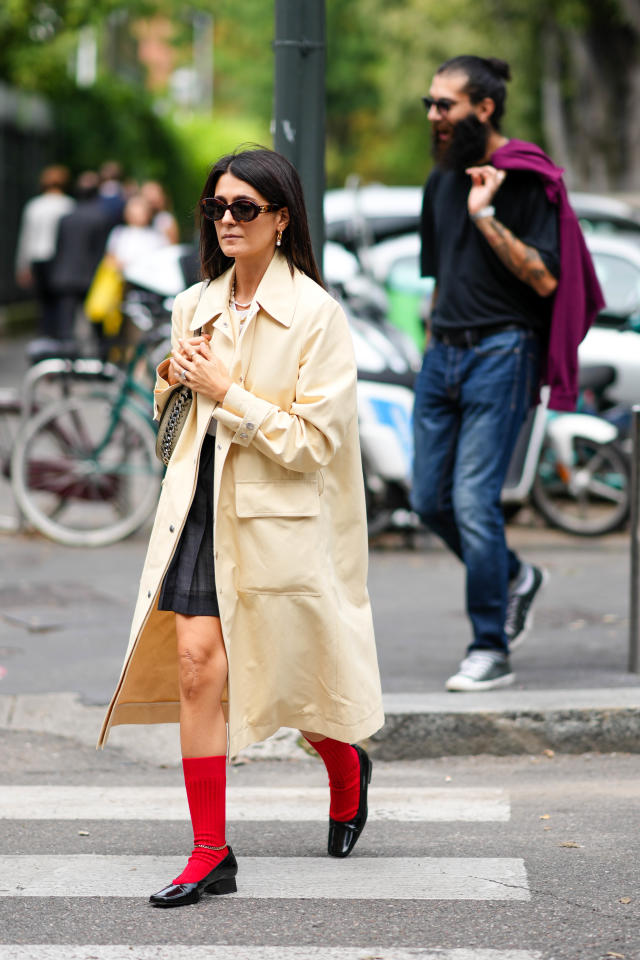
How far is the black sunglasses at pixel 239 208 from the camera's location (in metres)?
3.90

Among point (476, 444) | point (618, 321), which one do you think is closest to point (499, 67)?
point (476, 444)

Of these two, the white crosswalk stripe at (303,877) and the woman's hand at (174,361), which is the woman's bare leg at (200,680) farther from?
the woman's hand at (174,361)

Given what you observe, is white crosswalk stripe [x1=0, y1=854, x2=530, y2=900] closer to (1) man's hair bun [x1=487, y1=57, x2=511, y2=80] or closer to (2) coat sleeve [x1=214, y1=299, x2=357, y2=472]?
(2) coat sleeve [x1=214, y1=299, x2=357, y2=472]

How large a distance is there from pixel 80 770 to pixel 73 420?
3.67 metres

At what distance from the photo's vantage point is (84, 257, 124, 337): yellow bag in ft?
49.9

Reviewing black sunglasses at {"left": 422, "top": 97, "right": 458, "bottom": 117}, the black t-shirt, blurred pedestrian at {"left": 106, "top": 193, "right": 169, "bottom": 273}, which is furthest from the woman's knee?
blurred pedestrian at {"left": 106, "top": 193, "right": 169, "bottom": 273}

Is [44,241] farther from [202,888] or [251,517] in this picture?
[202,888]

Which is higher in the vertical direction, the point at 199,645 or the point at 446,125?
the point at 446,125

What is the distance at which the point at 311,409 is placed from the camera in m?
3.90

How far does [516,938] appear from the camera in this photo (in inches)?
147

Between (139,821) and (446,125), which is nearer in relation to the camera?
(139,821)

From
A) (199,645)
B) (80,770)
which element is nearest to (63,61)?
(80,770)

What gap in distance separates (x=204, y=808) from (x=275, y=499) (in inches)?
30.0

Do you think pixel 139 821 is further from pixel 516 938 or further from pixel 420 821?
pixel 516 938
